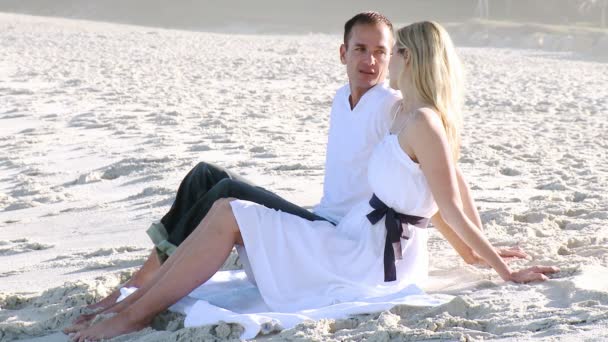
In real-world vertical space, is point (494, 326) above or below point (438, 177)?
below

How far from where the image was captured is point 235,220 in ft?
12.1

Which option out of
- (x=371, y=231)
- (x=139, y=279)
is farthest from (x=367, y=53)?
(x=139, y=279)

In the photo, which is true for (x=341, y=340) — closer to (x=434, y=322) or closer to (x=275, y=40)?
(x=434, y=322)

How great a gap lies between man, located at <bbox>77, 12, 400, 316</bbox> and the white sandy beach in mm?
401

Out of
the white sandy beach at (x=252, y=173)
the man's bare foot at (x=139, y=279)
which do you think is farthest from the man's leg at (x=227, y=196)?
the white sandy beach at (x=252, y=173)

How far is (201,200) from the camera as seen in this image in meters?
4.07

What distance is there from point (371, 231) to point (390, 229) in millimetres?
72

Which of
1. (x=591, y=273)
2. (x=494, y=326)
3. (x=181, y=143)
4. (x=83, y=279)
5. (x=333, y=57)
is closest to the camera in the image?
(x=494, y=326)

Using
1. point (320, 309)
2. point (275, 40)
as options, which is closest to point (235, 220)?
point (320, 309)

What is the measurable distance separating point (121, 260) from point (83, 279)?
30 cm

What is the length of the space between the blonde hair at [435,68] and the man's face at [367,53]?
0.77 ft

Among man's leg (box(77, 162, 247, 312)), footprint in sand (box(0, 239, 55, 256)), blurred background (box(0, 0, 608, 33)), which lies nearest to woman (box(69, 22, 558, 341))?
man's leg (box(77, 162, 247, 312))

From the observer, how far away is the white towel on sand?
353 cm

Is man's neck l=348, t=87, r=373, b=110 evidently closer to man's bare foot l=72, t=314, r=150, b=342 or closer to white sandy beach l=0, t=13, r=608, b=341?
white sandy beach l=0, t=13, r=608, b=341
